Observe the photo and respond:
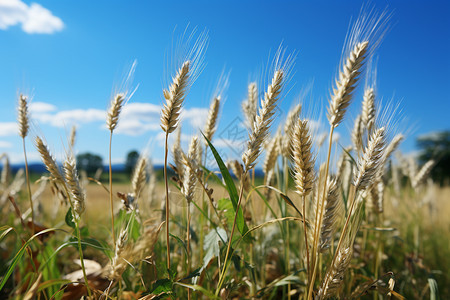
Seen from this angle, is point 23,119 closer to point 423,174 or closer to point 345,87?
point 345,87

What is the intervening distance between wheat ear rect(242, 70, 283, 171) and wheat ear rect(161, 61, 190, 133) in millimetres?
320

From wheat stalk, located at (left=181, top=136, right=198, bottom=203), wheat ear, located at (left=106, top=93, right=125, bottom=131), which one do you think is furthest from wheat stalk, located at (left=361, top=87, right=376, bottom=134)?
wheat ear, located at (left=106, top=93, right=125, bottom=131)

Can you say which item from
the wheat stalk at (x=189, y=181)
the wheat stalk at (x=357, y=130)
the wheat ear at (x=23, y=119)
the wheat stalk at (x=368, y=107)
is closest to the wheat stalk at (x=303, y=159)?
the wheat stalk at (x=189, y=181)

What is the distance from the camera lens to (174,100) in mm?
1360

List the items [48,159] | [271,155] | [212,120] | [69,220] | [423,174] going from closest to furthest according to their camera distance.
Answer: [48,159] → [69,220] → [212,120] → [271,155] → [423,174]

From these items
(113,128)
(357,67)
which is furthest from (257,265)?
(357,67)

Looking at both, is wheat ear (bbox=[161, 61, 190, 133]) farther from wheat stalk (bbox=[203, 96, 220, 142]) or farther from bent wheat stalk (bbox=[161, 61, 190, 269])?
wheat stalk (bbox=[203, 96, 220, 142])

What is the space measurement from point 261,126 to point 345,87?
0.37m

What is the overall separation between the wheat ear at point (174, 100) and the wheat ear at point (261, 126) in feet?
1.05

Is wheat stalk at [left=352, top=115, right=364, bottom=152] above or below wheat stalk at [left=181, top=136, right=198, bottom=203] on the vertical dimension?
above

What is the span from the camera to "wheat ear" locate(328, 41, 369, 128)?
1.30m

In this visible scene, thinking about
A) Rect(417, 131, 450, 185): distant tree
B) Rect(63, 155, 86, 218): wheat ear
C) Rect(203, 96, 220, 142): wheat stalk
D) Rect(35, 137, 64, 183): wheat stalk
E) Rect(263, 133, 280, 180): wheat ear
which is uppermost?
Rect(417, 131, 450, 185): distant tree

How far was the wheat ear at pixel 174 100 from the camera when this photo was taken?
134 centimetres

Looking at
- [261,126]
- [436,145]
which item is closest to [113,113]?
[261,126]
